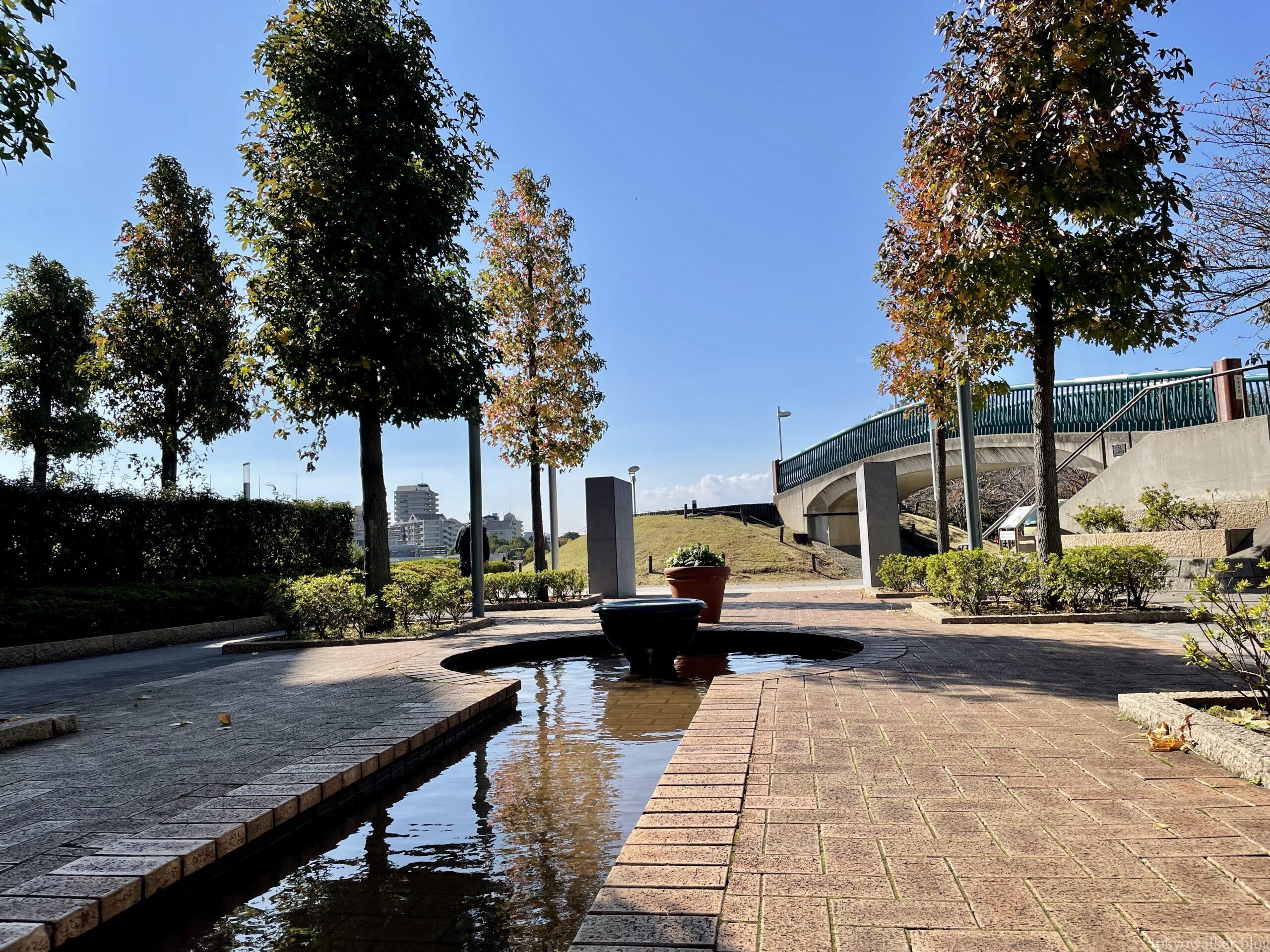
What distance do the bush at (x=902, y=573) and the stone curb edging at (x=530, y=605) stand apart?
17.5ft

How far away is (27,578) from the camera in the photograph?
1330cm

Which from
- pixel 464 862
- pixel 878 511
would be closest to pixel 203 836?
pixel 464 862

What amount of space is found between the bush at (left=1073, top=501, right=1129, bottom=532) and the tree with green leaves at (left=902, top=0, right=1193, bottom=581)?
209 inches

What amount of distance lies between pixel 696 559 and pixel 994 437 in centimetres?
1835

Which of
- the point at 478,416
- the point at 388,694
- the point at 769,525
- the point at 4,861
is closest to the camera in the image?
the point at 4,861

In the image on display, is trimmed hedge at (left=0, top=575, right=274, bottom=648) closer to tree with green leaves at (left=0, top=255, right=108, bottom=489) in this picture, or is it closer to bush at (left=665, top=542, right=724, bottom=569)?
bush at (left=665, top=542, right=724, bottom=569)

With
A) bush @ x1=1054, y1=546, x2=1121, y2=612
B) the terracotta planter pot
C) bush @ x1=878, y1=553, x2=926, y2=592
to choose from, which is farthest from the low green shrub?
bush @ x1=878, y1=553, x2=926, y2=592

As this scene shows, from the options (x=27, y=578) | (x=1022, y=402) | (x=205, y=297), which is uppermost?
(x=205, y=297)

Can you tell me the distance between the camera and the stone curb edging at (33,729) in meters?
5.10

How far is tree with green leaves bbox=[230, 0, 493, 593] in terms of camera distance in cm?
1101

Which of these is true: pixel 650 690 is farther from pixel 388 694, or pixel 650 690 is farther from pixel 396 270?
pixel 396 270

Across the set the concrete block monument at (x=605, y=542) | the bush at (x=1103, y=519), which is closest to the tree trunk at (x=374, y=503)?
the concrete block monument at (x=605, y=542)

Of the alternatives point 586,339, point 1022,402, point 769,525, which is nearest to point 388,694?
point 586,339

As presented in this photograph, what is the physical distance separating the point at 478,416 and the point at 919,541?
22.1 m
